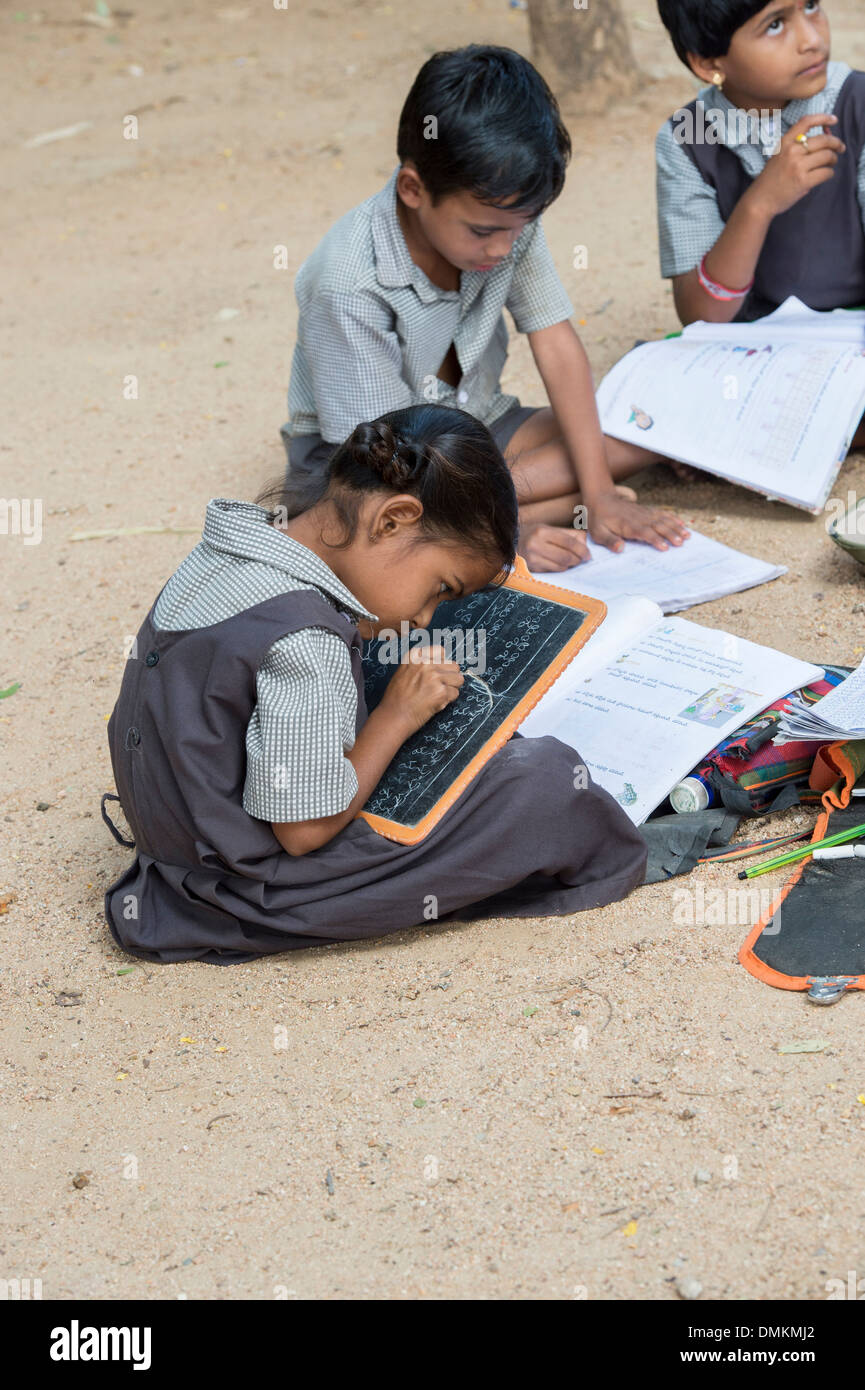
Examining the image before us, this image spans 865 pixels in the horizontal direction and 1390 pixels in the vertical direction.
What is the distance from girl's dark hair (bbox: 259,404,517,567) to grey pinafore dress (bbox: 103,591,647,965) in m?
0.21

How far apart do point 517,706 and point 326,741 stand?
423 mm

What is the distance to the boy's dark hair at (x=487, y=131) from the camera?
109 inches

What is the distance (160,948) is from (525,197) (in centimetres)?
169

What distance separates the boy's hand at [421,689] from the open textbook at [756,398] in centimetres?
141

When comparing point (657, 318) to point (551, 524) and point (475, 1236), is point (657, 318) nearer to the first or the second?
point (551, 524)

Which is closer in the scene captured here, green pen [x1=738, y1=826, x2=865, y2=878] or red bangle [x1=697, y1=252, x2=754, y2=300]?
green pen [x1=738, y1=826, x2=865, y2=878]

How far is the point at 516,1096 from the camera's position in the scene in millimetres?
1888

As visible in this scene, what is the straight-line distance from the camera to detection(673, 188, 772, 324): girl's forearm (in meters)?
3.35

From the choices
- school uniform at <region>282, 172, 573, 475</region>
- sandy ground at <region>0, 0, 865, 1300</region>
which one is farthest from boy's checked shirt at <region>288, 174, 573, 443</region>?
sandy ground at <region>0, 0, 865, 1300</region>

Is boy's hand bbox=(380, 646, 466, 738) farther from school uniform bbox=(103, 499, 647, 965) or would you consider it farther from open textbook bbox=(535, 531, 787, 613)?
open textbook bbox=(535, 531, 787, 613)

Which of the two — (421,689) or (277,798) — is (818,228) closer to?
(421,689)

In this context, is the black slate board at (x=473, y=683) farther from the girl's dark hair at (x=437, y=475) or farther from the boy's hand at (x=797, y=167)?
the boy's hand at (x=797, y=167)

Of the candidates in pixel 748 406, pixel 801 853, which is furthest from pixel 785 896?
pixel 748 406

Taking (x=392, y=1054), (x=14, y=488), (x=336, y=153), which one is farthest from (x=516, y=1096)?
(x=336, y=153)
